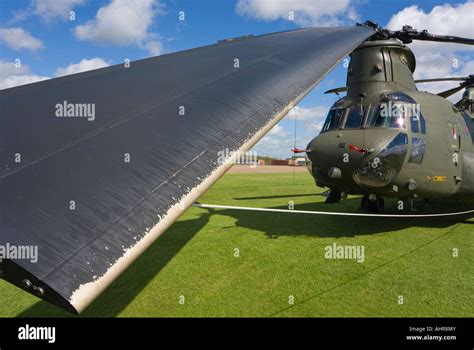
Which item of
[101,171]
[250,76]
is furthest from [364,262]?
[101,171]

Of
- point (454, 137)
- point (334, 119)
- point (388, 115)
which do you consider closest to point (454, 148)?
point (454, 137)

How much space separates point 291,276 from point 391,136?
13.0 ft

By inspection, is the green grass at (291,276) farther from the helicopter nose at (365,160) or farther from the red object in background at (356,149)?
the red object in background at (356,149)

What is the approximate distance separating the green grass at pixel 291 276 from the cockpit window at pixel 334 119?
8.59ft

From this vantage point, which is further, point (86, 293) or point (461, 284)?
point (461, 284)

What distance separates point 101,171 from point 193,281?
4309 mm

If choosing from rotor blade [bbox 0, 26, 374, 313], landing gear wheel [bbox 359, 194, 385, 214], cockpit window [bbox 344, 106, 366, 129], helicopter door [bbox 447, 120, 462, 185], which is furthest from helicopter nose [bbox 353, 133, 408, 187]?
rotor blade [bbox 0, 26, 374, 313]

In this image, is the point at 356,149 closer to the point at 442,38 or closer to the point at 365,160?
the point at 365,160

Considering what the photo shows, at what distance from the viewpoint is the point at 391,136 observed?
7.35 m

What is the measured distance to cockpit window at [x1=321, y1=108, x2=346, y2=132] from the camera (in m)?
8.27

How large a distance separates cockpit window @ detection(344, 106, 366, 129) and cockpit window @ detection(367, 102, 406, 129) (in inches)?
7.4

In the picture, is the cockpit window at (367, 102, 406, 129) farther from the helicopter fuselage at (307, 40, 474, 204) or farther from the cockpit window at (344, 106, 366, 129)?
the cockpit window at (344, 106, 366, 129)

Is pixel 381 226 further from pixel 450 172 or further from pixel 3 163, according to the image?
pixel 3 163

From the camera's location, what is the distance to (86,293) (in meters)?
1.03
